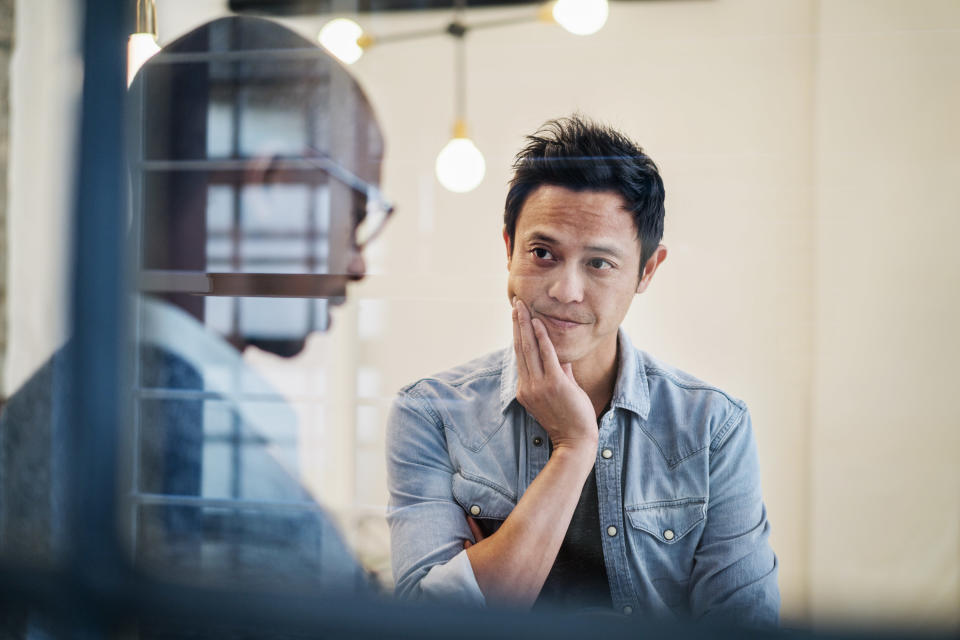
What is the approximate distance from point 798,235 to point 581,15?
53 centimetres

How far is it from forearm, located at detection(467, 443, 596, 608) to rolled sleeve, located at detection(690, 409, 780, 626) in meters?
0.23

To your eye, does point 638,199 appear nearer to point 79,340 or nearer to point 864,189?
point 864,189

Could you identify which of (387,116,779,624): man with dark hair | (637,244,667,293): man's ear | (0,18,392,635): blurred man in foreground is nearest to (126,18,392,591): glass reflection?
(0,18,392,635): blurred man in foreground

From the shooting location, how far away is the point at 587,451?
1.16m

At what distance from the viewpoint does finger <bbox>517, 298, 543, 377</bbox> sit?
1.17 meters

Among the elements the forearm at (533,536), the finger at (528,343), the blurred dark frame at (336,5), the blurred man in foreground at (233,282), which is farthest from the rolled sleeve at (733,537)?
the blurred dark frame at (336,5)

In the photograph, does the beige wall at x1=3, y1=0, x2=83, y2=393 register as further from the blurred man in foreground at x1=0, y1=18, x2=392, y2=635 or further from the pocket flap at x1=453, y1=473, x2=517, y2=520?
the pocket flap at x1=453, y1=473, x2=517, y2=520

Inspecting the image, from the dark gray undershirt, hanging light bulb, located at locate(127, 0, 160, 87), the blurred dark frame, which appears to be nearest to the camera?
hanging light bulb, located at locate(127, 0, 160, 87)

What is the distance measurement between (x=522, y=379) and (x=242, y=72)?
84 centimetres

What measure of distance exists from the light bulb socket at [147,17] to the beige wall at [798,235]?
7 cm

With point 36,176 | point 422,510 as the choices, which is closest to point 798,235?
point 422,510

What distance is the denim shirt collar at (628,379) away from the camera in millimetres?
1175

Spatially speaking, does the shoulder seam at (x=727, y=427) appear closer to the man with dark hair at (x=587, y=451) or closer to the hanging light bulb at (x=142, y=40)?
the man with dark hair at (x=587, y=451)

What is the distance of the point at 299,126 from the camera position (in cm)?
131
